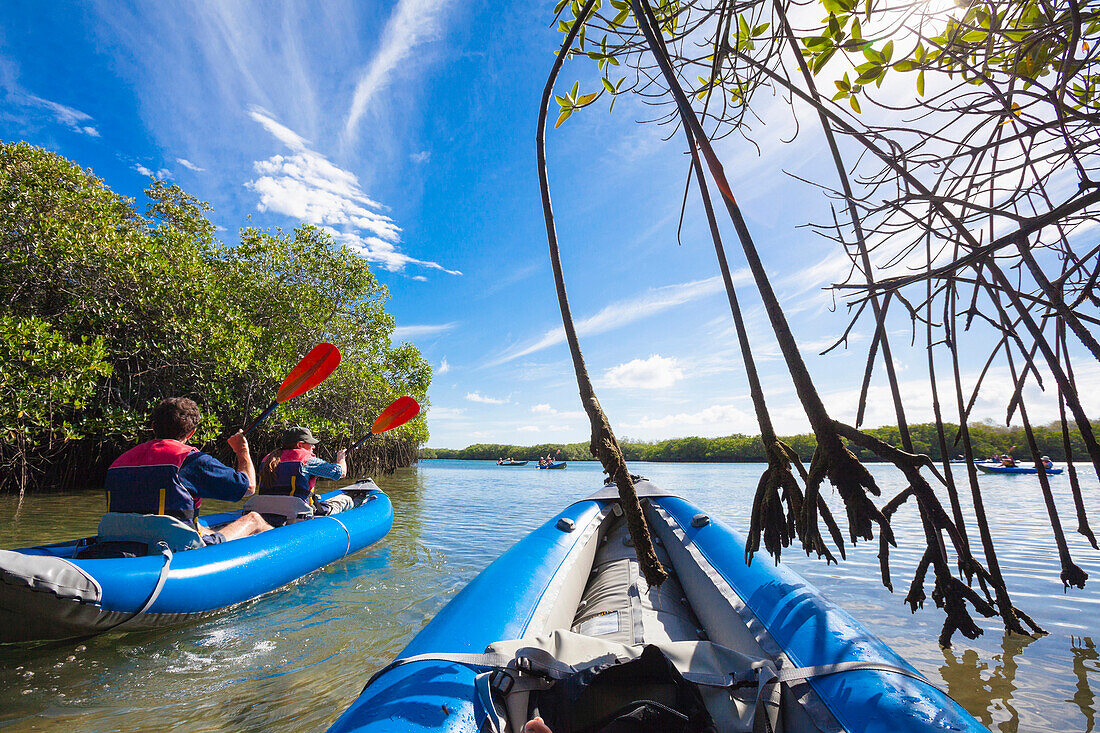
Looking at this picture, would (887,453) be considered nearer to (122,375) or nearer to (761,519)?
(761,519)

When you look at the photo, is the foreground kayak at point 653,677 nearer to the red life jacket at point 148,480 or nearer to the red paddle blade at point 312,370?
the red life jacket at point 148,480

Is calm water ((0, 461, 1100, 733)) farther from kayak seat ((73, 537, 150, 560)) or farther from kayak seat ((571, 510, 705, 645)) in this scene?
kayak seat ((571, 510, 705, 645))

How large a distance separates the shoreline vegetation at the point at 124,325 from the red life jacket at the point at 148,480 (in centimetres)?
563

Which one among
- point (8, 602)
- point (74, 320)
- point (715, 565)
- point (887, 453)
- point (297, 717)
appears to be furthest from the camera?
point (74, 320)

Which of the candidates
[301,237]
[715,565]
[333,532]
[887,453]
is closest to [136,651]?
[333,532]

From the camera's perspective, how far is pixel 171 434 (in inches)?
143

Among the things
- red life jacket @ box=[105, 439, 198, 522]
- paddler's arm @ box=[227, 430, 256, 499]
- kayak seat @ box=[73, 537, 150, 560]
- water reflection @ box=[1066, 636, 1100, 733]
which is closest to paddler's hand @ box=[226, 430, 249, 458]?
paddler's arm @ box=[227, 430, 256, 499]

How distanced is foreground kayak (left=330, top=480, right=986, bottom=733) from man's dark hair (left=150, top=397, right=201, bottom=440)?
272 cm

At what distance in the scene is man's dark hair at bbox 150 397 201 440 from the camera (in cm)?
363

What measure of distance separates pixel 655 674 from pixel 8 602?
3591 mm

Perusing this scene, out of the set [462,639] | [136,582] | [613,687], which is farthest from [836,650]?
[136,582]

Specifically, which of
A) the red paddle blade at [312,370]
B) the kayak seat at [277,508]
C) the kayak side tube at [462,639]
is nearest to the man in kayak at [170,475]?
the kayak seat at [277,508]

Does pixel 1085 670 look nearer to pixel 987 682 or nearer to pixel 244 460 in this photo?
pixel 987 682

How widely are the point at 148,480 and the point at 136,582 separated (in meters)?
0.70
